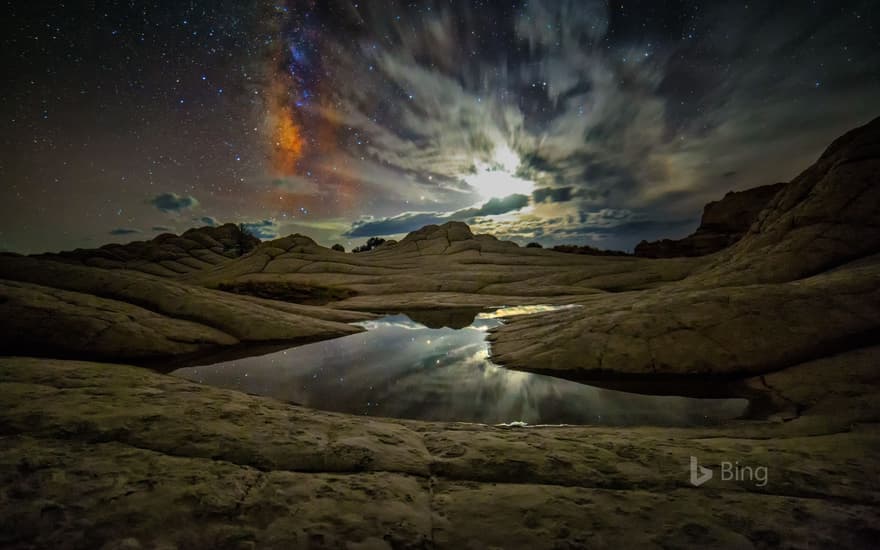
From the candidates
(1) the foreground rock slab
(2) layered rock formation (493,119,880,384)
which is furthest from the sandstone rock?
(1) the foreground rock slab

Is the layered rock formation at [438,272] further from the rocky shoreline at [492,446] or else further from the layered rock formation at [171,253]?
Answer: the layered rock formation at [171,253]

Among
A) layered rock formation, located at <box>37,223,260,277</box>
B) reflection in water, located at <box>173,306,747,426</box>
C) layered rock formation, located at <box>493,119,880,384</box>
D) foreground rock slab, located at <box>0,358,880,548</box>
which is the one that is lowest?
reflection in water, located at <box>173,306,747,426</box>

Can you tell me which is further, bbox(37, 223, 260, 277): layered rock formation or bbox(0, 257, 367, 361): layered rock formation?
bbox(37, 223, 260, 277): layered rock formation

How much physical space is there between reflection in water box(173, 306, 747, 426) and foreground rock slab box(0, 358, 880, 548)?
3.81 feet

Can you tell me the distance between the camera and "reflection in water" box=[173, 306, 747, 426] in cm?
470

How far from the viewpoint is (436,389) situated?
19.4 feet

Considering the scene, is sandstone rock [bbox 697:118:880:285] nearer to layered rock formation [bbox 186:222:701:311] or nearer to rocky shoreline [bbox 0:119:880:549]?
rocky shoreline [bbox 0:119:880:549]

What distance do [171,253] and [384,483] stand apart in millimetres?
76399

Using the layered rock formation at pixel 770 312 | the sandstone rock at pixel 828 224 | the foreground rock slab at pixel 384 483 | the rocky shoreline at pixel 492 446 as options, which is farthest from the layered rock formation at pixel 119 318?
the sandstone rock at pixel 828 224

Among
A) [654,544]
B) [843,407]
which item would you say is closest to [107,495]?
[654,544]

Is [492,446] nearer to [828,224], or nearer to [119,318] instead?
[119,318]

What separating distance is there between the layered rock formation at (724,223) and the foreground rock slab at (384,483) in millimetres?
51186

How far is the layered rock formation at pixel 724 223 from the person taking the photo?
42750 mm

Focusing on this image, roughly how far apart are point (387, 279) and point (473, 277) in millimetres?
8746
